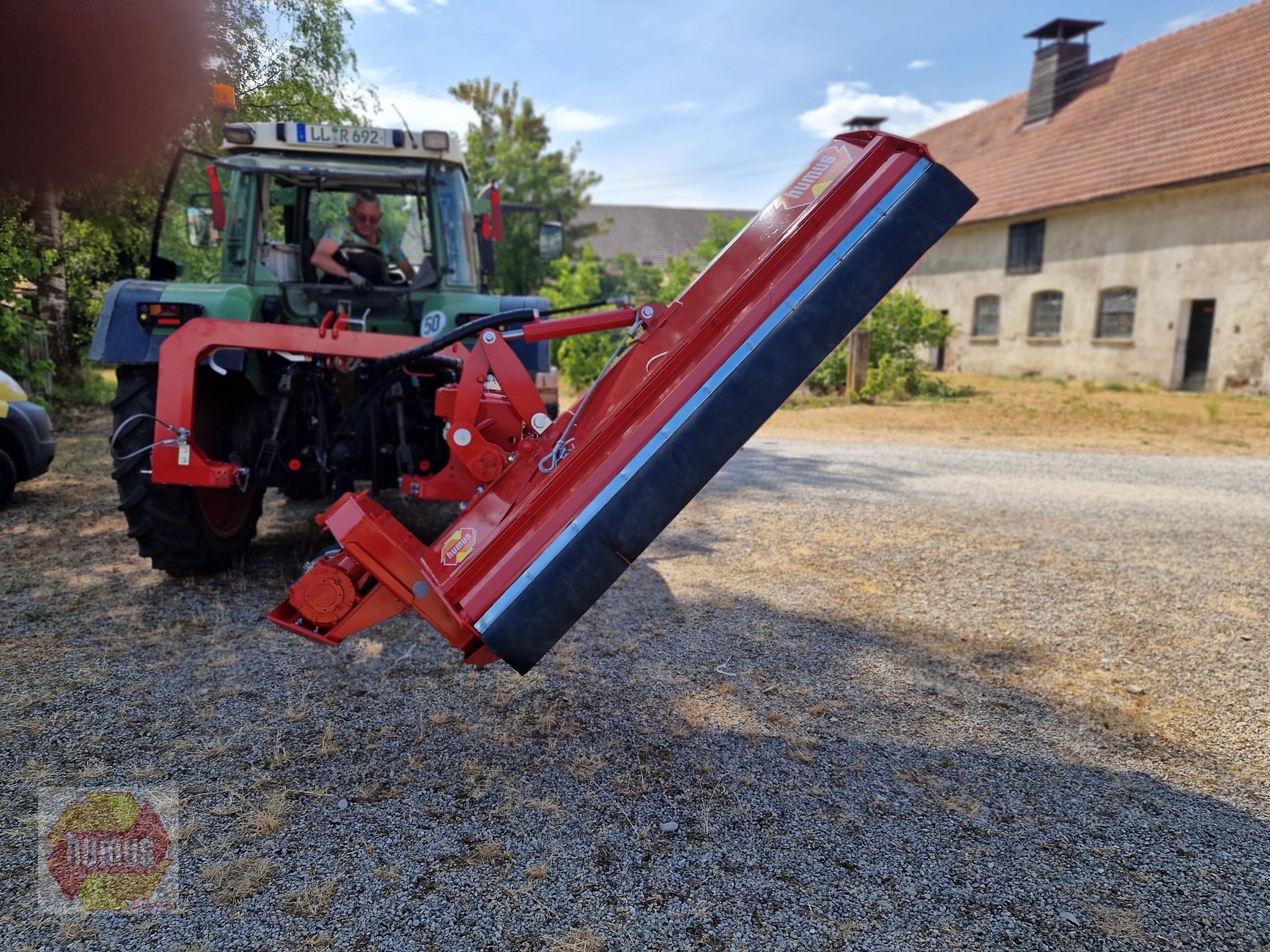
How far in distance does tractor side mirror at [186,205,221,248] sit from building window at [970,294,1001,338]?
1906cm

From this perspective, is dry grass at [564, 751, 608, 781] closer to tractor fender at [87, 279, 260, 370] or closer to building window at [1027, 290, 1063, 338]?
tractor fender at [87, 279, 260, 370]

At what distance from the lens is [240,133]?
4.51 metres

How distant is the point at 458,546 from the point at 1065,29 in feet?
79.7

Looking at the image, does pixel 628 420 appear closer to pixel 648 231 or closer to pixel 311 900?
pixel 311 900

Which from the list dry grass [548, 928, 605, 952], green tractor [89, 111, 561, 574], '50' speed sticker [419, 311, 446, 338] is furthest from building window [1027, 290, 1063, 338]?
dry grass [548, 928, 605, 952]

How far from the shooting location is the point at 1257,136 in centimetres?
1473

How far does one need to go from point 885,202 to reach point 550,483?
51.5 inches

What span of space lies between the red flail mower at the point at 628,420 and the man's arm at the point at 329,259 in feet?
6.88

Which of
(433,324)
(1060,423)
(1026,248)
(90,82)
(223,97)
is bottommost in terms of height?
(1060,423)

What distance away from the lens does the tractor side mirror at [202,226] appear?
501 centimetres

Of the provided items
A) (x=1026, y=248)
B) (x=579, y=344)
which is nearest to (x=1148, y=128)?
(x=1026, y=248)

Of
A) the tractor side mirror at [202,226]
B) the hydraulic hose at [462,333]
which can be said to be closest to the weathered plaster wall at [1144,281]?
the hydraulic hose at [462,333]

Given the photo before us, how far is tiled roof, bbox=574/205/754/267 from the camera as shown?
37875mm

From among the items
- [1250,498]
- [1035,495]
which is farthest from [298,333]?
[1250,498]
